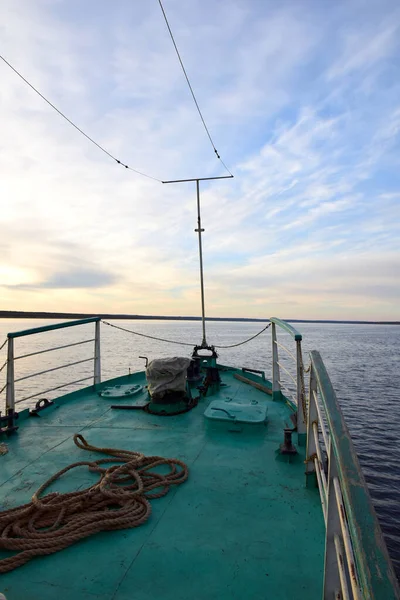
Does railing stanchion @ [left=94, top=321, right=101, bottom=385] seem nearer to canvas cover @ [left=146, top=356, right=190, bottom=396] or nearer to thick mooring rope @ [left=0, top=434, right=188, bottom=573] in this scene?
canvas cover @ [left=146, top=356, right=190, bottom=396]

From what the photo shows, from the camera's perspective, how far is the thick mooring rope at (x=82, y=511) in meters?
2.38

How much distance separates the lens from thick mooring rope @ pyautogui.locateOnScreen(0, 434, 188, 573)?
2.38m

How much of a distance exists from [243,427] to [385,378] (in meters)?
21.7

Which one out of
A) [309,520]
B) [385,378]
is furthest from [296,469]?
[385,378]

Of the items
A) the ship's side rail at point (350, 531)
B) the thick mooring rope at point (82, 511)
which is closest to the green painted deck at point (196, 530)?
the thick mooring rope at point (82, 511)

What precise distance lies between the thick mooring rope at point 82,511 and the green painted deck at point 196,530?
0.07m

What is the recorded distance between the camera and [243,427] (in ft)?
14.7

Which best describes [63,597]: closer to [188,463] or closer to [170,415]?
[188,463]

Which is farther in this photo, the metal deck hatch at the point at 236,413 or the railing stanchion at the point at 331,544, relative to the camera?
the metal deck hatch at the point at 236,413

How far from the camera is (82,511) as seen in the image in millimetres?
2787

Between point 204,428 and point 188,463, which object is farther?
point 204,428

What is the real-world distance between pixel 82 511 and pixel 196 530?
0.93 metres

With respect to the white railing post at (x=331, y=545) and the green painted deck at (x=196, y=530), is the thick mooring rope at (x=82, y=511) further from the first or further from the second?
the white railing post at (x=331, y=545)

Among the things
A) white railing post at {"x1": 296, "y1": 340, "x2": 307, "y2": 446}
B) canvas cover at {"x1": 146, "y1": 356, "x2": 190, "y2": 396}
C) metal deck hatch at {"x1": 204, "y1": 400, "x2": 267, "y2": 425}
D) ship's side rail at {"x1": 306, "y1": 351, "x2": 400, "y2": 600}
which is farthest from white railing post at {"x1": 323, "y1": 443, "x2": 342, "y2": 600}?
canvas cover at {"x1": 146, "y1": 356, "x2": 190, "y2": 396}
